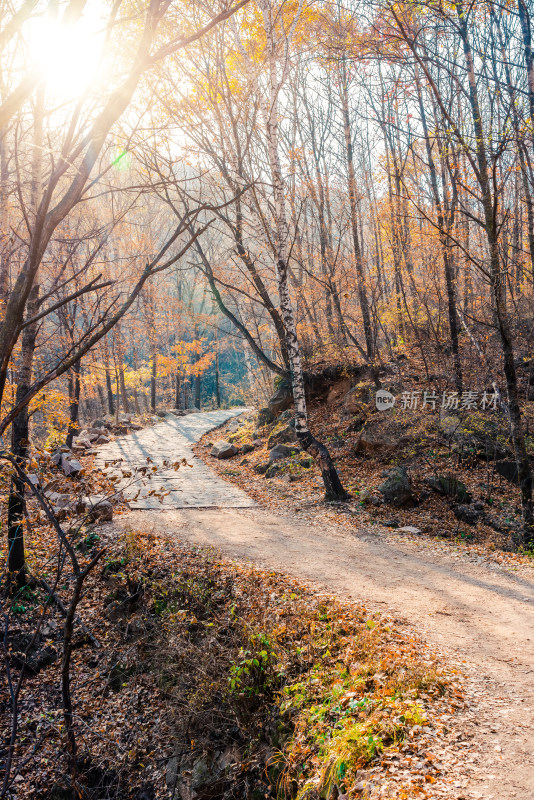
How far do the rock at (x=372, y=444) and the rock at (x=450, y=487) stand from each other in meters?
1.69

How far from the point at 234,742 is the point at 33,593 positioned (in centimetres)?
340

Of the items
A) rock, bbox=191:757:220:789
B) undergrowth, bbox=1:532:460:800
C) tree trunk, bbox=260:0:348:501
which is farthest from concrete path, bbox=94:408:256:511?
rock, bbox=191:757:220:789

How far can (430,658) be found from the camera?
3752 mm

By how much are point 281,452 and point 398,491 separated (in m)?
3.68

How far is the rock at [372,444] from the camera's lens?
10.5 meters

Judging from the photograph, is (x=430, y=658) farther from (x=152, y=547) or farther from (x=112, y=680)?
(x=152, y=547)

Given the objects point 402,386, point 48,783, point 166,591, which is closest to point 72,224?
point 402,386

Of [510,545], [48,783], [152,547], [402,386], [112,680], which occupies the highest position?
[402,386]

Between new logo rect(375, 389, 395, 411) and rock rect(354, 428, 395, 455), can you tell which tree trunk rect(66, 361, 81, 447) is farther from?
new logo rect(375, 389, 395, 411)

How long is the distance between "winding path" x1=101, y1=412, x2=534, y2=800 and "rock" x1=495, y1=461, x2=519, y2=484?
3.36 meters

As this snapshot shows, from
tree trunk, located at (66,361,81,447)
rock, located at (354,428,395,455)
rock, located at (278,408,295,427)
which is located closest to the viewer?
rock, located at (354,428,395,455)

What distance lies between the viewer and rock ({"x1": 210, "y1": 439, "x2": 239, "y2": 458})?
13.4 metres

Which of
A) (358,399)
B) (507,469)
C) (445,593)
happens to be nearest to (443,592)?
(445,593)

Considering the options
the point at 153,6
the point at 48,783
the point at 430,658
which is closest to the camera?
the point at 153,6
